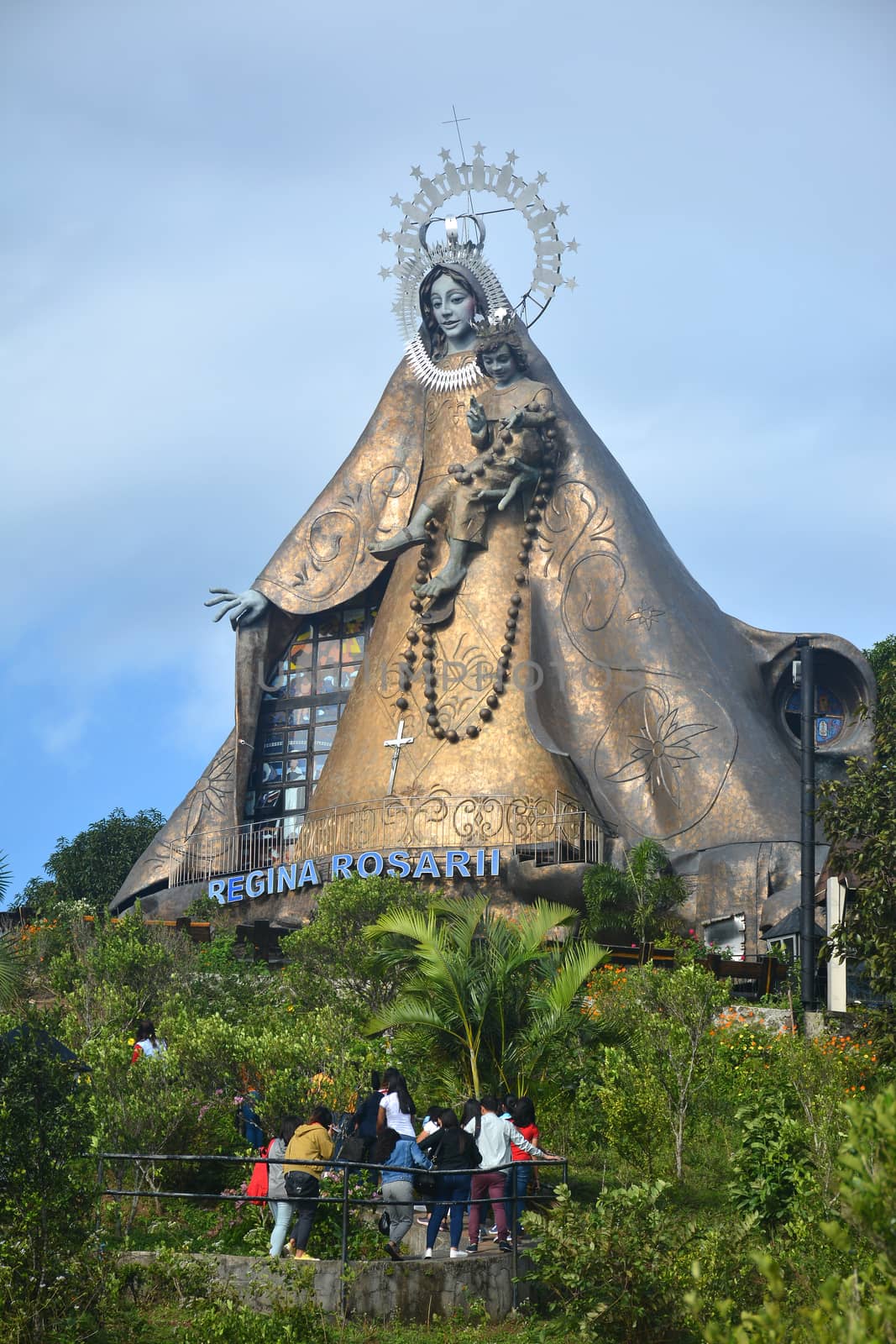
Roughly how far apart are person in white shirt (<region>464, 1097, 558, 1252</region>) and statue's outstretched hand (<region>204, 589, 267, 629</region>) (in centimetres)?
1880

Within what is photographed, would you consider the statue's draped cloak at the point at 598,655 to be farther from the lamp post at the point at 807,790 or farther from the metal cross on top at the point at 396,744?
the lamp post at the point at 807,790

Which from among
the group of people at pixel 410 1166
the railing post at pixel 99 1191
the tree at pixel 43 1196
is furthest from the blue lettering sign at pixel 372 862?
the tree at pixel 43 1196

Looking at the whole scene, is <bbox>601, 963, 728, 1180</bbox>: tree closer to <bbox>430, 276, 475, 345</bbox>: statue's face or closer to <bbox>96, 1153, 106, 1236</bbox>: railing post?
<bbox>96, 1153, 106, 1236</bbox>: railing post

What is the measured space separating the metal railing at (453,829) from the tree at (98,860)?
911 cm

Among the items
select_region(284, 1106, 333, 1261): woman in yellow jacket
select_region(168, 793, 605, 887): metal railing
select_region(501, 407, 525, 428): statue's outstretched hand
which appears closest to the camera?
select_region(284, 1106, 333, 1261): woman in yellow jacket

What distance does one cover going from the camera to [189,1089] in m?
15.1

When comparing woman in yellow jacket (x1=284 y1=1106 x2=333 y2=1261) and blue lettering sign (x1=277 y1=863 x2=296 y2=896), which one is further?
blue lettering sign (x1=277 y1=863 x2=296 y2=896)

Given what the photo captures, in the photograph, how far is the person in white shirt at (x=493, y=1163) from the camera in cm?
1223

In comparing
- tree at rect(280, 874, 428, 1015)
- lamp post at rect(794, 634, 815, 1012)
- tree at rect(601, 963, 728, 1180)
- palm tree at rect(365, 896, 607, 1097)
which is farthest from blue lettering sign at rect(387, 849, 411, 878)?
palm tree at rect(365, 896, 607, 1097)

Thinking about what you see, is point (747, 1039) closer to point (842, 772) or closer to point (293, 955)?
point (293, 955)

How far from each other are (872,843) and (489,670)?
43.1 ft

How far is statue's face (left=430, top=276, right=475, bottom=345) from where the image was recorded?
99.4 ft

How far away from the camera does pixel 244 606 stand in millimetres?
30922

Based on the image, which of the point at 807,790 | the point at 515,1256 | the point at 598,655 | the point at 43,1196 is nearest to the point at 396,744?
the point at 598,655
